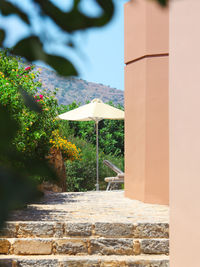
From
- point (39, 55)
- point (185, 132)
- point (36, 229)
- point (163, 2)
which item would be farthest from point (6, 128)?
point (36, 229)

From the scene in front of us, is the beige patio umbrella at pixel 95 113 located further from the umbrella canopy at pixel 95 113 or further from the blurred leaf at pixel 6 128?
the blurred leaf at pixel 6 128

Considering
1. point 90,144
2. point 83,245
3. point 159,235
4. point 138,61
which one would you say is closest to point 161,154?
point 138,61

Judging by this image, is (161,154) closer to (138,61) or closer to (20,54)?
(138,61)

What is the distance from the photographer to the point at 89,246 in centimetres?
443

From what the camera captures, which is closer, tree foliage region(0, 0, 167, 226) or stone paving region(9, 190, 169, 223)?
tree foliage region(0, 0, 167, 226)

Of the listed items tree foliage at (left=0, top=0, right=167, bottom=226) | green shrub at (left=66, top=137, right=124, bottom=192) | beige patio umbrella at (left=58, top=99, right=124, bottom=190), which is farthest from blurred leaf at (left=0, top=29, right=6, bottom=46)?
green shrub at (left=66, top=137, right=124, bottom=192)

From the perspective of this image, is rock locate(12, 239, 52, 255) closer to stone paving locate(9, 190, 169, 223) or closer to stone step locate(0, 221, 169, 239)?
stone step locate(0, 221, 169, 239)

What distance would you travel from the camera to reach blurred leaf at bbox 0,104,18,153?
1.29 ft

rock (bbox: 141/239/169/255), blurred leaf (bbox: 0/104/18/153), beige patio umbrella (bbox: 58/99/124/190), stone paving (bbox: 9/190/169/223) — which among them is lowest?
rock (bbox: 141/239/169/255)

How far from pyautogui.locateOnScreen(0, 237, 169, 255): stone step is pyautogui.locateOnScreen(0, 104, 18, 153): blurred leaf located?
416 centimetres

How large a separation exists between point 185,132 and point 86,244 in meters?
1.70

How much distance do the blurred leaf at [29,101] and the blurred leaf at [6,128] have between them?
0.05 m

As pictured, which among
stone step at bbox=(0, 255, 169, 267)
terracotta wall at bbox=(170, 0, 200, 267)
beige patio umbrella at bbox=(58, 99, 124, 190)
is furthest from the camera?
beige patio umbrella at bbox=(58, 99, 124, 190)

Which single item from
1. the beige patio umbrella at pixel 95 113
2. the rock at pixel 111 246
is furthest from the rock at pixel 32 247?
the beige patio umbrella at pixel 95 113
